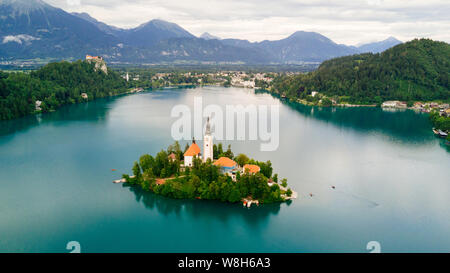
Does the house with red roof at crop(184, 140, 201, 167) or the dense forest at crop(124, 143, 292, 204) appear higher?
the house with red roof at crop(184, 140, 201, 167)

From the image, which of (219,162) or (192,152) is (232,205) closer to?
(219,162)

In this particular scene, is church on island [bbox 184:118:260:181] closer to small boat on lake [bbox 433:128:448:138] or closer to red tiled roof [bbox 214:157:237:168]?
red tiled roof [bbox 214:157:237:168]

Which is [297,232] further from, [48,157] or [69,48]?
[69,48]

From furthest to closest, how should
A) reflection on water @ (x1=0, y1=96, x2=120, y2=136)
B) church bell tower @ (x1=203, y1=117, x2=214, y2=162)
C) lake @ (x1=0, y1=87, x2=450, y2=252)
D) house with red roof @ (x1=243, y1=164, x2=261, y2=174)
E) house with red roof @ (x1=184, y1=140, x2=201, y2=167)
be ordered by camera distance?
1. reflection on water @ (x1=0, y1=96, x2=120, y2=136)
2. house with red roof @ (x1=184, y1=140, x2=201, y2=167)
3. church bell tower @ (x1=203, y1=117, x2=214, y2=162)
4. house with red roof @ (x1=243, y1=164, x2=261, y2=174)
5. lake @ (x1=0, y1=87, x2=450, y2=252)

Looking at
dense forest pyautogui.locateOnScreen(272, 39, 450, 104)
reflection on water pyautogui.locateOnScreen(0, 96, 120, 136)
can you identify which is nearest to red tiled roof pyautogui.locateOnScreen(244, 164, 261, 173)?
reflection on water pyautogui.locateOnScreen(0, 96, 120, 136)

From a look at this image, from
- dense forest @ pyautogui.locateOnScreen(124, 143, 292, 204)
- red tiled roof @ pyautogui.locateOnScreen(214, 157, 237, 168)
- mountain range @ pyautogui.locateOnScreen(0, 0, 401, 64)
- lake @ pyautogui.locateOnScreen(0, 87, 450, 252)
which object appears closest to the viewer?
lake @ pyautogui.locateOnScreen(0, 87, 450, 252)

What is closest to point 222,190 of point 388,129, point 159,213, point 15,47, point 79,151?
point 159,213

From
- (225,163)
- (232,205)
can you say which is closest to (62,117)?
(225,163)
